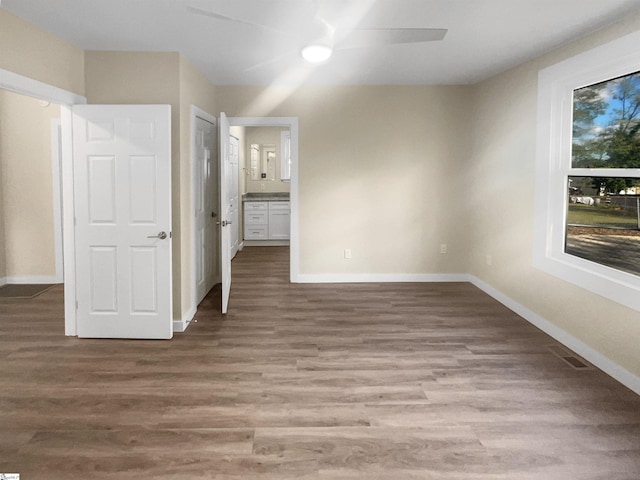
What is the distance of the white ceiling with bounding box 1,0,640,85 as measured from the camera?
311 cm

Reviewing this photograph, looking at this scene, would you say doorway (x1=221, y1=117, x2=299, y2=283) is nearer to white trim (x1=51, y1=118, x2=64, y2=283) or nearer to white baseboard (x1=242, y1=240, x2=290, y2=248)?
white trim (x1=51, y1=118, x2=64, y2=283)

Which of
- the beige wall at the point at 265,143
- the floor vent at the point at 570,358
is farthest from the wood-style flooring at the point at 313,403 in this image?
the beige wall at the point at 265,143

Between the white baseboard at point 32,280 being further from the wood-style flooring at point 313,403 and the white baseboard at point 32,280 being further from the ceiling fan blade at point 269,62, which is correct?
the ceiling fan blade at point 269,62

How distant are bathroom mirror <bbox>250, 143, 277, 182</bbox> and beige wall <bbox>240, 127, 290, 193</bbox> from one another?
0.20ft

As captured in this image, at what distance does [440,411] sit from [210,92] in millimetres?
4323

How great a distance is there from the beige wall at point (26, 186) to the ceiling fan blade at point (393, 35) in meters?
4.43

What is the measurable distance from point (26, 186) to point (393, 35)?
5023mm

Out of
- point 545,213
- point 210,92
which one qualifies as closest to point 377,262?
point 545,213

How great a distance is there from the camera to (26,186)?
5980 millimetres

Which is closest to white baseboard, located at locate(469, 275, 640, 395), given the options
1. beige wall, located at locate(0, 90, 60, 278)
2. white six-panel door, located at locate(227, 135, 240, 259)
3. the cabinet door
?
white six-panel door, located at locate(227, 135, 240, 259)

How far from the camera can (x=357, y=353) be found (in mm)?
3855

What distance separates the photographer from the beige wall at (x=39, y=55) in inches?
127

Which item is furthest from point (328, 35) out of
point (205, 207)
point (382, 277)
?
point (382, 277)

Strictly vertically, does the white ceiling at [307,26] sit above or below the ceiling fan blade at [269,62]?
below
